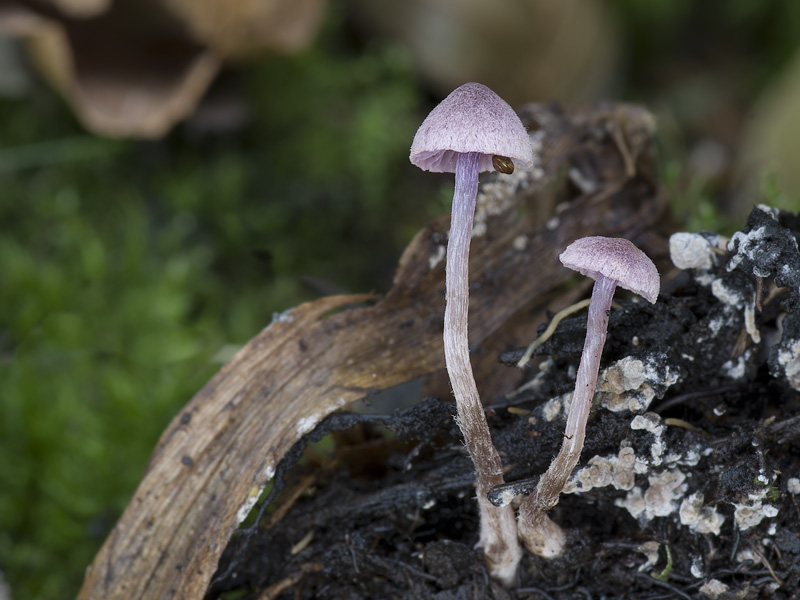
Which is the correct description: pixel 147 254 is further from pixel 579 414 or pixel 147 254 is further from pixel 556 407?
pixel 579 414

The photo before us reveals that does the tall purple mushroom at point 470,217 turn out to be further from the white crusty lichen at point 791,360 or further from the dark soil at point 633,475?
the white crusty lichen at point 791,360

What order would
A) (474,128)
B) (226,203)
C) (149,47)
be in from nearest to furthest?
1. (474,128)
2. (149,47)
3. (226,203)

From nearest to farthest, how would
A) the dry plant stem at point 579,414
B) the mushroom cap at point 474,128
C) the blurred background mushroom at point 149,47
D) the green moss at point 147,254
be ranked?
the mushroom cap at point 474,128, the dry plant stem at point 579,414, the green moss at point 147,254, the blurred background mushroom at point 149,47

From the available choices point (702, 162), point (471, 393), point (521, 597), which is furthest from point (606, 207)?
point (702, 162)

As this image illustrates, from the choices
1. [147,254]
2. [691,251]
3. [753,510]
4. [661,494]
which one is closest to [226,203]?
[147,254]

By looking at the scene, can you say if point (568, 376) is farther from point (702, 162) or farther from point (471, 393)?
point (702, 162)

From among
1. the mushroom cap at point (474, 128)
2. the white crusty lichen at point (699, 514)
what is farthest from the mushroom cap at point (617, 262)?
the white crusty lichen at point (699, 514)

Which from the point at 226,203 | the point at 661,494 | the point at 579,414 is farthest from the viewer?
the point at 226,203
